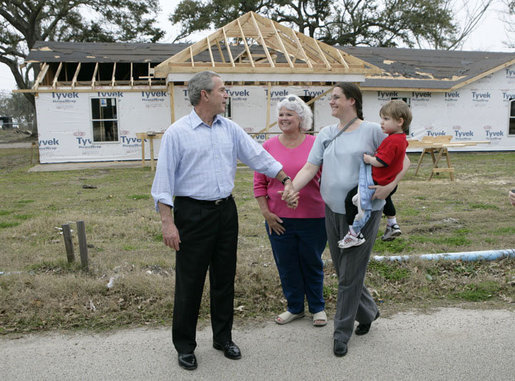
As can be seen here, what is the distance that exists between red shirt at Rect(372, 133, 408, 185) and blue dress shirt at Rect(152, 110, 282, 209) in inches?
42.7

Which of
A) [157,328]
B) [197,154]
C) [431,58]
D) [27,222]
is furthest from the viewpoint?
[431,58]

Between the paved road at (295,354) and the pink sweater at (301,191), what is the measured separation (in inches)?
38.4

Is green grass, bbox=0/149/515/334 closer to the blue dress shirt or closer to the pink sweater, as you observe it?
the pink sweater

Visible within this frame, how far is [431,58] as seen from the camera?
23375mm

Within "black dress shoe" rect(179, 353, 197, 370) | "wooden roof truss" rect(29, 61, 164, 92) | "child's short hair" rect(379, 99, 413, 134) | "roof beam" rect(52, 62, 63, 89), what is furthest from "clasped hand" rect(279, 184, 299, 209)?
"roof beam" rect(52, 62, 63, 89)

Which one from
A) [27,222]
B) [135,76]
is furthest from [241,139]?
[135,76]

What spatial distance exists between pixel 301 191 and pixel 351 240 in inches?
28.1

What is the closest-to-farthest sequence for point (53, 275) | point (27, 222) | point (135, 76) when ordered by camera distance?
point (53, 275) < point (27, 222) < point (135, 76)

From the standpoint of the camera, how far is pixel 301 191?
3.89 meters

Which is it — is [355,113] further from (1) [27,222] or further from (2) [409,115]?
(1) [27,222]

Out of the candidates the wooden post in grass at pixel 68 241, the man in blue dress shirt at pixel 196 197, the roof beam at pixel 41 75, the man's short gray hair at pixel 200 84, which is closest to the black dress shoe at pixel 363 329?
the man in blue dress shirt at pixel 196 197

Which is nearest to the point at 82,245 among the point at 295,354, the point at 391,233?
the point at 295,354

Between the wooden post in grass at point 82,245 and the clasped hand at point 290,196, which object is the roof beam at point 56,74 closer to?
the wooden post in grass at point 82,245

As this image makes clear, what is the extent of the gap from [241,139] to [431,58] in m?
22.6
